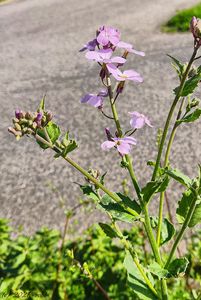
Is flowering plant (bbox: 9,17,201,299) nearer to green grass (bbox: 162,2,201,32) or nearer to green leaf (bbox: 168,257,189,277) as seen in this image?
green leaf (bbox: 168,257,189,277)

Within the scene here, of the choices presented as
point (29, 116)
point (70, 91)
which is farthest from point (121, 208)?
point (70, 91)

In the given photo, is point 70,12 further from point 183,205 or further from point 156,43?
point 183,205

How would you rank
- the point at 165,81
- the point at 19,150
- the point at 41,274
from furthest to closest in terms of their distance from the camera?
the point at 165,81
the point at 19,150
the point at 41,274

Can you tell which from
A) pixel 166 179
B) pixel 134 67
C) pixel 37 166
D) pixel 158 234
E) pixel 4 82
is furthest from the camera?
pixel 4 82

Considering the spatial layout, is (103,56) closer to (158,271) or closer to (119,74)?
(119,74)

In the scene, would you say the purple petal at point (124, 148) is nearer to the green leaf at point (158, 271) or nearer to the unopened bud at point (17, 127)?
the unopened bud at point (17, 127)

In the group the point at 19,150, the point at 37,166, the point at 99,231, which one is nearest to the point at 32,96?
the point at 19,150

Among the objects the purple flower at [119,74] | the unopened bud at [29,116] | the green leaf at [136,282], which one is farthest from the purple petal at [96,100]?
the green leaf at [136,282]

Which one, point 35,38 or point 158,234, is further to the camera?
point 35,38
